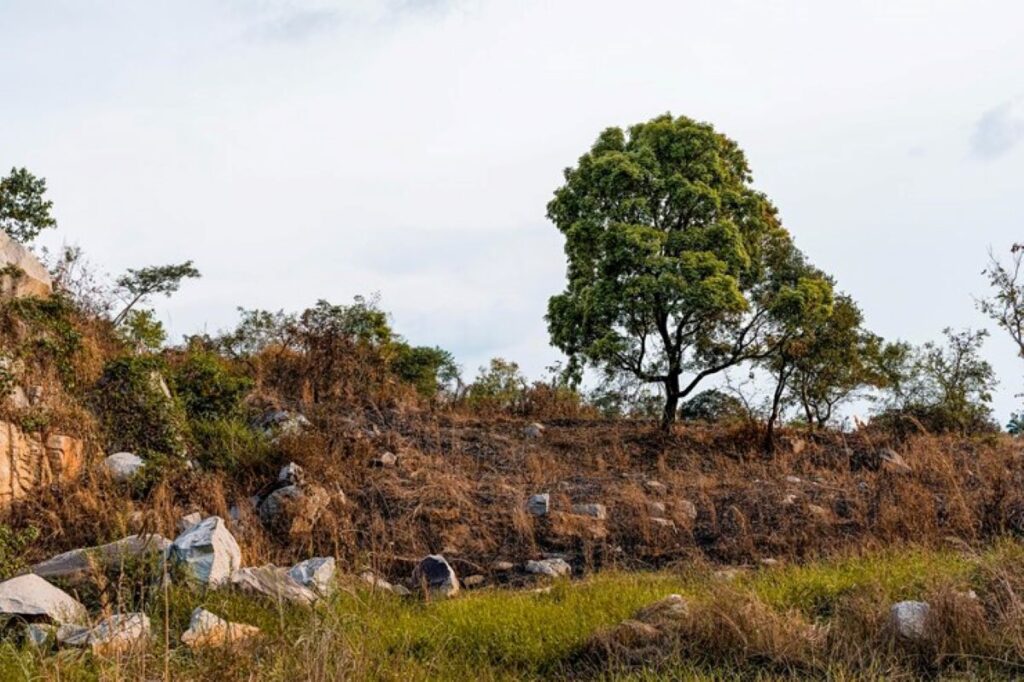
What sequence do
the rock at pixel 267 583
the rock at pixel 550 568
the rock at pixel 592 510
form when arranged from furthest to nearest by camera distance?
the rock at pixel 592 510
the rock at pixel 550 568
the rock at pixel 267 583

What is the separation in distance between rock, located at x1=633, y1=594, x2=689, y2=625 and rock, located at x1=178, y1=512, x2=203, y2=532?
4.82 meters

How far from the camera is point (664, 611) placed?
6.00 meters

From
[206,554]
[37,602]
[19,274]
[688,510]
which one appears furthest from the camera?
[19,274]

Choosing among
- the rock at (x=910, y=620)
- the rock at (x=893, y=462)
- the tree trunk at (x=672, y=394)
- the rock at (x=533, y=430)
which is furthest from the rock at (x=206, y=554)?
the tree trunk at (x=672, y=394)

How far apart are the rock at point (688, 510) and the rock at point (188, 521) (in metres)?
4.92

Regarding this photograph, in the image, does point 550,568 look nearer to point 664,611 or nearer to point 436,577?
point 436,577

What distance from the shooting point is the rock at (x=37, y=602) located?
21.0ft

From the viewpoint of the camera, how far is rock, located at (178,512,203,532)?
882 cm

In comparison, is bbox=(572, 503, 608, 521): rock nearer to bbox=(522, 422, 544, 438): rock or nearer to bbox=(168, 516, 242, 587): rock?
bbox=(168, 516, 242, 587): rock

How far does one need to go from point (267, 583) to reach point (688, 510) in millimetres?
4638

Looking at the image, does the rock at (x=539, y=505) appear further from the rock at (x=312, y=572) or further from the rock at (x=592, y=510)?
the rock at (x=312, y=572)

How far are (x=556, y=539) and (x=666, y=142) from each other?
9.56 meters

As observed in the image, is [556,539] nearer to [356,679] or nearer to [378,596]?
[378,596]

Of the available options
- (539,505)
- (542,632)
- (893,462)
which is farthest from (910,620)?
(893,462)
